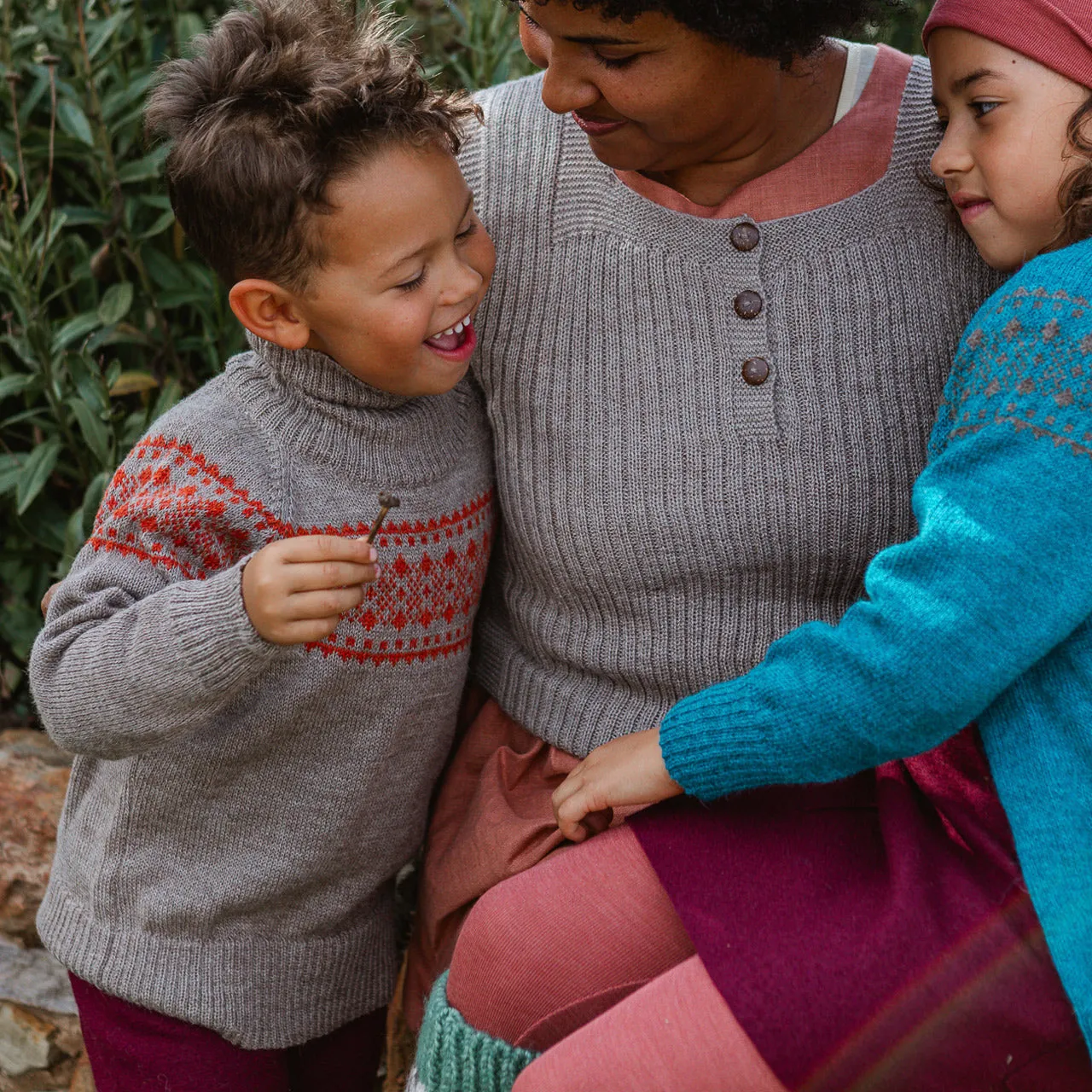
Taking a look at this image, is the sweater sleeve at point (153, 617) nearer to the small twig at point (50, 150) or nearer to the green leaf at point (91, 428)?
the green leaf at point (91, 428)

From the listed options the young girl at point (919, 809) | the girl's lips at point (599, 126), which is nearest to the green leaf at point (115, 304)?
the girl's lips at point (599, 126)

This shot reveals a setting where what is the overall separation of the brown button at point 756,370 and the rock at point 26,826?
144 centimetres

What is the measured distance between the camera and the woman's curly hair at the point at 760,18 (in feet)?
5.24

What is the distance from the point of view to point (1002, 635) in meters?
1.40

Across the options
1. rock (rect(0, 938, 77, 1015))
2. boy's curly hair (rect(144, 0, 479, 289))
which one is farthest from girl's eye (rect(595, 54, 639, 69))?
rock (rect(0, 938, 77, 1015))

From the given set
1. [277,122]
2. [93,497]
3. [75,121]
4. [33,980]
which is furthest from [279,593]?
[75,121]

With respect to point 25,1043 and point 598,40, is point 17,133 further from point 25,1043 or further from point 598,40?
point 25,1043

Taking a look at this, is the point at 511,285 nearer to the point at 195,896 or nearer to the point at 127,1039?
the point at 195,896

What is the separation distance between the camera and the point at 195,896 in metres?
1.87

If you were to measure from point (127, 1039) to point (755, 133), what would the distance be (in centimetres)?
142

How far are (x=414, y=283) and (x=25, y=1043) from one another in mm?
1435

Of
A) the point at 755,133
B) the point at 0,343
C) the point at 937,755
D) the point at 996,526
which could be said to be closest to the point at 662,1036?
the point at 937,755

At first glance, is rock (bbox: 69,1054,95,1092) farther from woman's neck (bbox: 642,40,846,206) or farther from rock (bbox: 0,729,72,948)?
woman's neck (bbox: 642,40,846,206)

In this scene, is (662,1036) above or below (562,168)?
below
